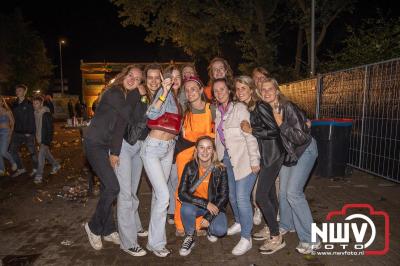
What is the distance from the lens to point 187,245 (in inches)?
175

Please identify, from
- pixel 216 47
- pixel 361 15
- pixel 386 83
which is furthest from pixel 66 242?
pixel 361 15

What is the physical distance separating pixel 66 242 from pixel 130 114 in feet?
6.35

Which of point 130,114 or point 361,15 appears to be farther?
point 361,15

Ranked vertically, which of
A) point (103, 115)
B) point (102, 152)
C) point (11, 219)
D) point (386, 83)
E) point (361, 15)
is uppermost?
point (361, 15)

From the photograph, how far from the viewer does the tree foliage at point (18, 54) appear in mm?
39656

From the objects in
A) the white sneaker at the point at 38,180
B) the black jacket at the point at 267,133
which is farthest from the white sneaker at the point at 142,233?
the white sneaker at the point at 38,180

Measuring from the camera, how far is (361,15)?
2250 centimetres

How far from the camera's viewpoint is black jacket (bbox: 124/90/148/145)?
4.25m

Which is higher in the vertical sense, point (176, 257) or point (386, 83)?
point (386, 83)

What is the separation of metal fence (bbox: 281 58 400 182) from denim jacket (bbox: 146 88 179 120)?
4.20 m

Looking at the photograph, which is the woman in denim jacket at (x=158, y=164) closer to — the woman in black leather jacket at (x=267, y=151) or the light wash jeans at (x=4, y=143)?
the woman in black leather jacket at (x=267, y=151)

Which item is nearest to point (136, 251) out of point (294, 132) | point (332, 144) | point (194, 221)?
point (194, 221)

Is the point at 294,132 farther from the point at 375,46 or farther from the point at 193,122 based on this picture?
the point at 375,46

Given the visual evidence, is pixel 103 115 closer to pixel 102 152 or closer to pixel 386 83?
pixel 102 152
